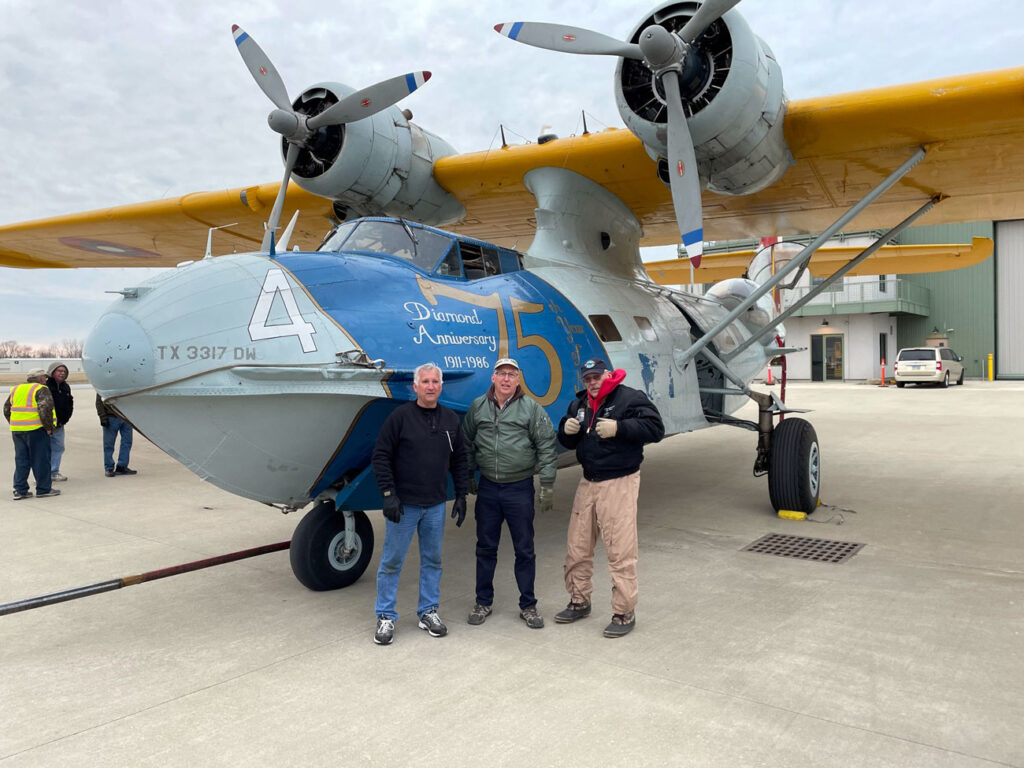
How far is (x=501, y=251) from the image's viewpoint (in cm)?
613

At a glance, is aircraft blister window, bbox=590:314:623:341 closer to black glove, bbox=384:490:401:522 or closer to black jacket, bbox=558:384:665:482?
black jacket, bbox=558:384:665:482

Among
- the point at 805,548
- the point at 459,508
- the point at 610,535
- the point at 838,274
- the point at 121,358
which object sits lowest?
the point at 805,548

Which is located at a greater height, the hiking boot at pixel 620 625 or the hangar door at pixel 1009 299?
the hangar door at pixel 1009 299

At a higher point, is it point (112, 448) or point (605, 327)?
point (605, 327)

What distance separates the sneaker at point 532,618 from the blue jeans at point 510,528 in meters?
0.04

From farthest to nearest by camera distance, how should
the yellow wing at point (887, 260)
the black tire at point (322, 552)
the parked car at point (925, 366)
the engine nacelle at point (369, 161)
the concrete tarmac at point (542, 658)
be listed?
1. the parked car at point (925, 366)
2. the yellow wing at point (887, 260)
3. the engine nacelle at point (369, 161)
4. the black tire at point (322, 552)
5. the concrete tarmac at point (542, 658)

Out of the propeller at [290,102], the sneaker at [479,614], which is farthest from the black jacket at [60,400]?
the sneaker at [479,614]

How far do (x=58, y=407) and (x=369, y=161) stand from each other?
19.8 ft

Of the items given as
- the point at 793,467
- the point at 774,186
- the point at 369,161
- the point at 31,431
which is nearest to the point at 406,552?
the point at 793,467

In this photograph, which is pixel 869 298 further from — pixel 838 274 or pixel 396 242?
pixel 396 242

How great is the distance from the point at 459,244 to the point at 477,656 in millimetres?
3169

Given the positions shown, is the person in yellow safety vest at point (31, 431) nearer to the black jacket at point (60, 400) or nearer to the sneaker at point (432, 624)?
the black jacket at point (60, 400)

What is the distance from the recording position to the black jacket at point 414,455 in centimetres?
409

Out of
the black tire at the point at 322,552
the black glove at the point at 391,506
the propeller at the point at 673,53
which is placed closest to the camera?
the black glove at the point at 391,506
